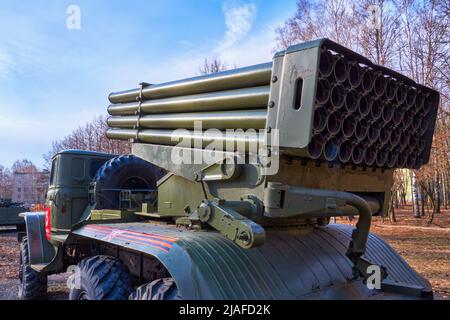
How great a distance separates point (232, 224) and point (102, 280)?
1468 millimetres

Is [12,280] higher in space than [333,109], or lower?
lower

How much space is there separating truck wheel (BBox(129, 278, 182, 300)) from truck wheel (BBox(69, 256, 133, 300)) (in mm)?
488

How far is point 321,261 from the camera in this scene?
14.1ft

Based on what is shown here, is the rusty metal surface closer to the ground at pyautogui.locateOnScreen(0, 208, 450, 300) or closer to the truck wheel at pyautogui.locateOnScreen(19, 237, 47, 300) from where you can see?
the truck wheel at pyautogui.locateOnScreen(19, 237, 47, 300)

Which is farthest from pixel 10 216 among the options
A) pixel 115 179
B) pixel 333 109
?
pixel 333 109

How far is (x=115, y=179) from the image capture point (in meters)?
6.27

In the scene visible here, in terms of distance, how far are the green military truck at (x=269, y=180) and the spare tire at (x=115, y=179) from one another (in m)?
0.95

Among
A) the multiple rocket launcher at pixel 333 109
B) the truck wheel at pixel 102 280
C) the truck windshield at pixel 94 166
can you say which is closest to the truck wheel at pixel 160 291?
the truck wheel at pixel 102 280

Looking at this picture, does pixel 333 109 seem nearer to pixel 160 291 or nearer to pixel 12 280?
pixel 160 291

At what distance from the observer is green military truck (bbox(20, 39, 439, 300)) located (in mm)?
3387

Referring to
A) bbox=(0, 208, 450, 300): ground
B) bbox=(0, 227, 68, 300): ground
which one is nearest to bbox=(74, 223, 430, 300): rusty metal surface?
bbox=(0, 208, 450, 300): ground
